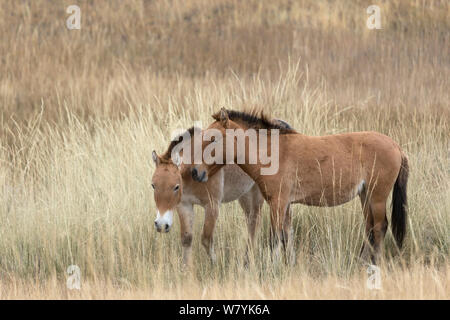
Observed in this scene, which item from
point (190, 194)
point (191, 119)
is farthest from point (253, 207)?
point (191, 119)

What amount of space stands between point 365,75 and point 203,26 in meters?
4.57

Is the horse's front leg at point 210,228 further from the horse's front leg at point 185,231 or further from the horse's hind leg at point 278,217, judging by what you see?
the horse's hind leg at point 278,217

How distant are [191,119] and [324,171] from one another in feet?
12.6

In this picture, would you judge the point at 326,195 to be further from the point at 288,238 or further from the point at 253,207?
the point at 253,207

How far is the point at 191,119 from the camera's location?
33.9ft

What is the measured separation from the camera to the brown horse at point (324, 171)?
21.9ft

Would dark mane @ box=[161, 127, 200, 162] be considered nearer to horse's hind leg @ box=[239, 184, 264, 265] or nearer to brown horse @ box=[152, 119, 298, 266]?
brown horse @ box=[152, 119, 298, 266]

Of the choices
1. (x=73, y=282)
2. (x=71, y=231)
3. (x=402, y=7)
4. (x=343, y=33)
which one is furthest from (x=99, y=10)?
(x=73, y=282)

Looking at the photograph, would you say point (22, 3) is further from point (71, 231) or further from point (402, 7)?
point (71, 231)

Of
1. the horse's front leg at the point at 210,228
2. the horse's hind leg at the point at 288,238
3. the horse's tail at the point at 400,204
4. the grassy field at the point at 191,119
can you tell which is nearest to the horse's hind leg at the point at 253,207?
the grassy field at the point at 191,119

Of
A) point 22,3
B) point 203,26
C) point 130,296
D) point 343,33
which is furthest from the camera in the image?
point 22,3

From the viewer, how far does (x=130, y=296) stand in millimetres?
5977

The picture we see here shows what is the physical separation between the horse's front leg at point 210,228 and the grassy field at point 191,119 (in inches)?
6.7

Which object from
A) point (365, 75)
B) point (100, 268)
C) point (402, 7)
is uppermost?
point (402, 7)
